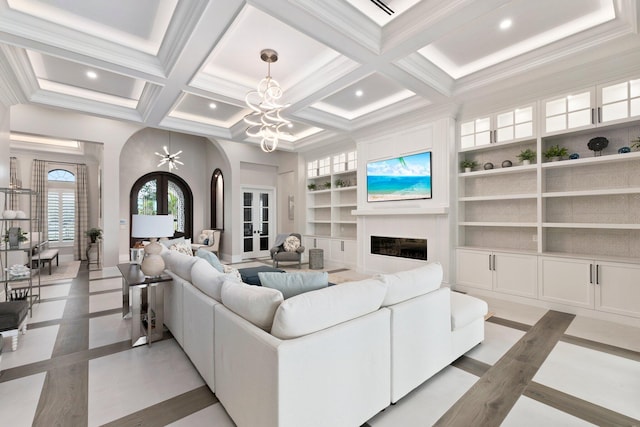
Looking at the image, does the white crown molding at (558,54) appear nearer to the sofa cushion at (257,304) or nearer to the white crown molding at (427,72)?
Result: the white crown molding at (427,72)

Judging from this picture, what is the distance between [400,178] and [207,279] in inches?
168

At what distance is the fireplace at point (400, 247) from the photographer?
17.4ft

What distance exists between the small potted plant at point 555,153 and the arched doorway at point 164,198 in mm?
8668

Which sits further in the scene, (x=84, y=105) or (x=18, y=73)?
(x=84, y=105)

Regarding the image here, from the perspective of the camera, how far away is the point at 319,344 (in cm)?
151

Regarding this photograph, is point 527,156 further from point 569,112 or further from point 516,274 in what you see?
point 516,274

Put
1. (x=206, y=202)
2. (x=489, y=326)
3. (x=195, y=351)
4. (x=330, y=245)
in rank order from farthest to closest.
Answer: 1. (x=206, y=202)
2. (x=330, y=245)
3. (x=489, y=326)
4. (x=195, y=351)

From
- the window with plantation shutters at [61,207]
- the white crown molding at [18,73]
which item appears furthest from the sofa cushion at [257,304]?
the window with plantation shutters at [61,207]

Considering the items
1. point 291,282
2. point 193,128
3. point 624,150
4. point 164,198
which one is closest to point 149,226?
point 291,282

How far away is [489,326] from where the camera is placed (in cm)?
333

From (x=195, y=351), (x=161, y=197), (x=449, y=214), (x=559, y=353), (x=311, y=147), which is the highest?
(x=311, y=147)

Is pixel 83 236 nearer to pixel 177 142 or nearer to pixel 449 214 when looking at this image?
pixel 177 142

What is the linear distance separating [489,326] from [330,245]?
173 inches

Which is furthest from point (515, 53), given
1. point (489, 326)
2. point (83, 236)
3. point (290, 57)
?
point (83, 236)
